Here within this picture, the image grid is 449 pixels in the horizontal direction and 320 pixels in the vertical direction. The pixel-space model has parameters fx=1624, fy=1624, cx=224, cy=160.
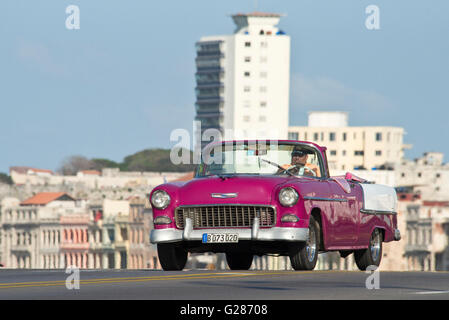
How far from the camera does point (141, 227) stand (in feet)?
635

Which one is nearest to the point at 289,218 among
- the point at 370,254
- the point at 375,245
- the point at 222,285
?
the point at 370,254

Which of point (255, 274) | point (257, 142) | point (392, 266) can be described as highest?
point (257, 142)

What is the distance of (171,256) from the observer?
2380 centimetres

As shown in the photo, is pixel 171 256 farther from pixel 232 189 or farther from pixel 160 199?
pixel 232 189

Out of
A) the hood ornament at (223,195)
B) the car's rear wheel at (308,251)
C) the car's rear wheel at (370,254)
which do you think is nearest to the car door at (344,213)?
the car's rear wheel at (308,251)

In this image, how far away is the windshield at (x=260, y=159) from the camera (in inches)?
960

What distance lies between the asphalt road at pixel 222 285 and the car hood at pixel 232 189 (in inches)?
42.3

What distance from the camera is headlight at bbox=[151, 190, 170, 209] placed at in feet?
76.8

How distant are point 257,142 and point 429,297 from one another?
8.26 meters

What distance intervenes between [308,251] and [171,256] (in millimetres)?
2010

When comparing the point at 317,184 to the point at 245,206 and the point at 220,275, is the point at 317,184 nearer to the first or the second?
the point at 245,206
